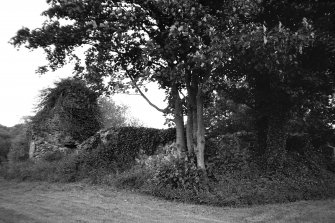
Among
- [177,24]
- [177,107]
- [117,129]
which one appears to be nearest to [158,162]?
[177,107]

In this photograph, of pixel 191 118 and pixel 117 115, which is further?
pixel 117 115

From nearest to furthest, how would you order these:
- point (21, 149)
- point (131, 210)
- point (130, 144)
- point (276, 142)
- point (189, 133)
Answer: point (131, 210) < point (276, 142) < point (189, 133) < point (130, 144) < point (21, 149)

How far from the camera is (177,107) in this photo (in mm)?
15422

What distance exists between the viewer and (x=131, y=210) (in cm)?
970

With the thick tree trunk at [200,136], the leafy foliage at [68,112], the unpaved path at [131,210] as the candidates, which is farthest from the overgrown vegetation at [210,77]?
the leafy foliage at [68,112]

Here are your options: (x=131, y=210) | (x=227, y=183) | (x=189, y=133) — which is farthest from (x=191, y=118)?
(x=131, y=210)

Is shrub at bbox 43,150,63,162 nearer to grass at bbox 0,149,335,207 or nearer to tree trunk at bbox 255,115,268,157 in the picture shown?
grass at bbox 0,149,335,207

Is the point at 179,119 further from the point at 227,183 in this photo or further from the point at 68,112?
the point at 68,112

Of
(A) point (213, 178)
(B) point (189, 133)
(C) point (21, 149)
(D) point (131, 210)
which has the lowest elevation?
(D) point (131, 210)

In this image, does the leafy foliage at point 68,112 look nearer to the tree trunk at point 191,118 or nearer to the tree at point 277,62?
the tree trunk at point 191,118

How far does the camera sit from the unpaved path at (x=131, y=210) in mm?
8031

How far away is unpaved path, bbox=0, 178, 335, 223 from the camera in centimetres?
803

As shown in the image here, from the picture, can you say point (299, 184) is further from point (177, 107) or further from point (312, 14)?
point (312, 14)

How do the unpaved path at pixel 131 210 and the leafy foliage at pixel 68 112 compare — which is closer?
the unpaved path at pixel 131 210
